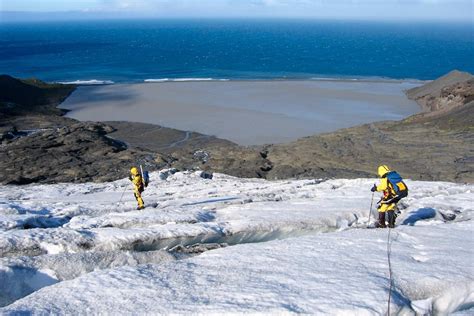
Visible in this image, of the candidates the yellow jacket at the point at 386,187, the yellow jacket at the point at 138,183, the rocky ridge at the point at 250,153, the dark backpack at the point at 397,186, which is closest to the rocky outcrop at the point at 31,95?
the rocky ridge at the point at 250,153

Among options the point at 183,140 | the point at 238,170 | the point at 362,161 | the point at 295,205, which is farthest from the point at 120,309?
the point at 183,140

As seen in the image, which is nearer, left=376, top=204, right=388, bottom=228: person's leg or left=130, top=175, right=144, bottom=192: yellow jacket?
left=376, top=204, right=388, bottom=228: person's leg

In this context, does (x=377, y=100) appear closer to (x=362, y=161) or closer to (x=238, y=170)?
(x=362, y=161)

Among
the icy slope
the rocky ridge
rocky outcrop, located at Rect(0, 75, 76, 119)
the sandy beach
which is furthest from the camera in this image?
rocky outcrop, located at Rect(0, 75, 76, 119)

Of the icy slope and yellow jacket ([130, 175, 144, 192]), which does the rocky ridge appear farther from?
the icy slope

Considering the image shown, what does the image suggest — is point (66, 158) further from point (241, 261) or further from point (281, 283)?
point (281, 283)

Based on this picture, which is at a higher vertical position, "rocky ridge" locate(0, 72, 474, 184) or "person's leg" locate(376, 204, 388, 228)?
"person's leg" locate(376, 204, 388, 228)

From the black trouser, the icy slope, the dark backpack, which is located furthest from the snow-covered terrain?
the dark backpack
